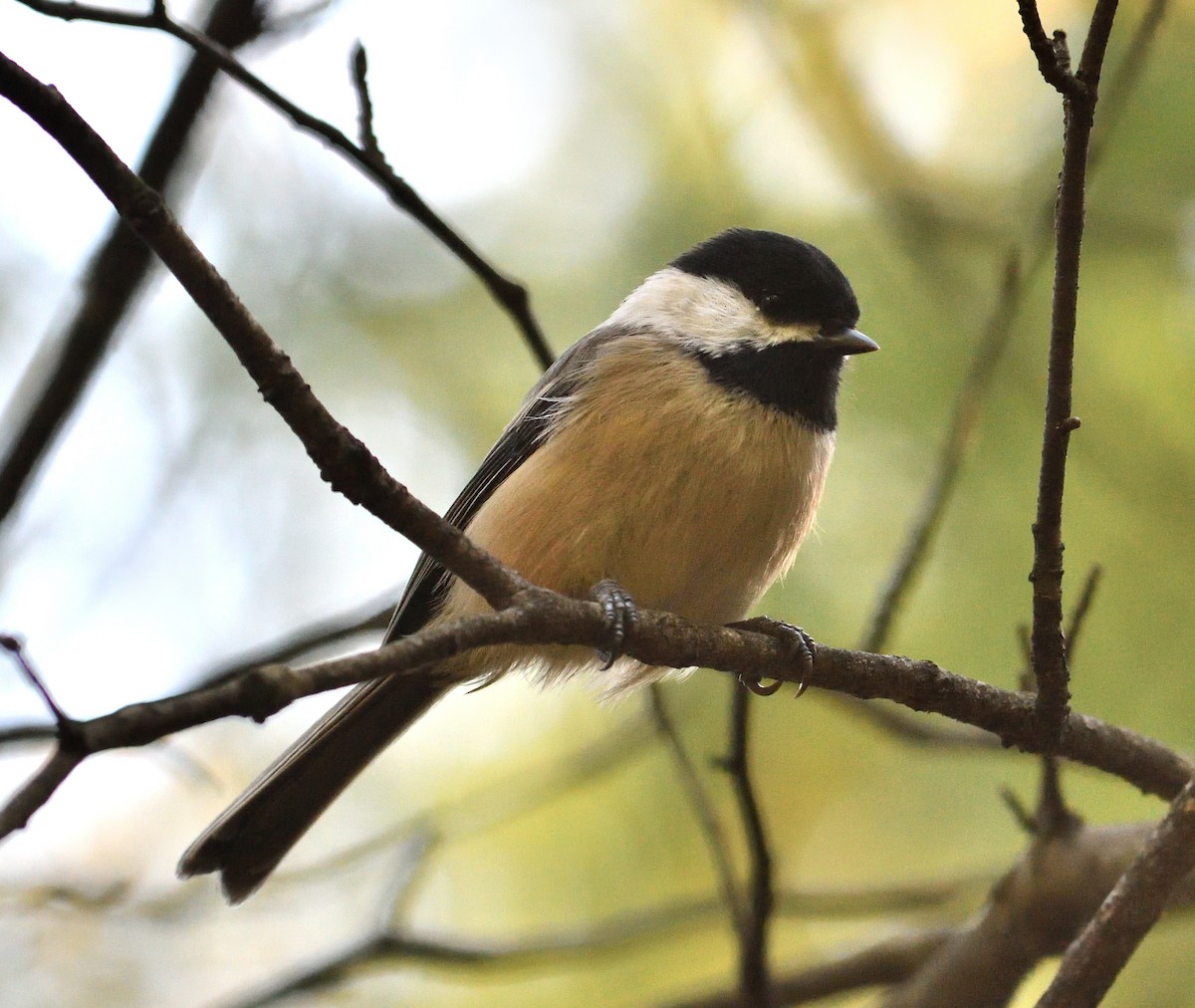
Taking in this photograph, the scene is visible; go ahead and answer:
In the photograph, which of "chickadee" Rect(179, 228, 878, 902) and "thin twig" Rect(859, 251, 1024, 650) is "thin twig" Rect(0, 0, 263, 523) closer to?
"chickadee" Rect(179, 228, 878, 902)

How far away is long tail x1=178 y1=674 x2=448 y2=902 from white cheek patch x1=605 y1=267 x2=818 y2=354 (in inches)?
44.8

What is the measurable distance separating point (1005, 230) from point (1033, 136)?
69cm

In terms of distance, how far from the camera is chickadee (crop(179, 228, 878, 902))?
117 inches

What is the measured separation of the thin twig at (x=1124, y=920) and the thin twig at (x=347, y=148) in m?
1.79

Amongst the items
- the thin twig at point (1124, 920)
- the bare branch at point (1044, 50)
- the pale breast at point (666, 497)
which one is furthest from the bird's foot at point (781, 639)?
the bare branch at point (1044, 50)

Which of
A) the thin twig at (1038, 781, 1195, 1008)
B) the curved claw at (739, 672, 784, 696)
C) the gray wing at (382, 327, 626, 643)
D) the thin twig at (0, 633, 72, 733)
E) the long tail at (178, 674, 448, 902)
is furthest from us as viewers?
the gray wing at (382, 327, 626, 643)

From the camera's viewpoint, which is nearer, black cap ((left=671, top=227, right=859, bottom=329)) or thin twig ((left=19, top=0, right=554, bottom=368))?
thin twig ((left=19, top=0, right=554, bottom=368))

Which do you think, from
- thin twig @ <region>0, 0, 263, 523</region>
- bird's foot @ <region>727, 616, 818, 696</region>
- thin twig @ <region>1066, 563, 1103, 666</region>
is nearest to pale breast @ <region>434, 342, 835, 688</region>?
bird's foot @ <region>727, 616, 818, 696</region>

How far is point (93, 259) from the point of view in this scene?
3.01 m

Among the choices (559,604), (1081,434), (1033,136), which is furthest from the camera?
(1033,136)

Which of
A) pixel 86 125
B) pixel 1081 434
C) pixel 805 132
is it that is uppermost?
pixel 805 132

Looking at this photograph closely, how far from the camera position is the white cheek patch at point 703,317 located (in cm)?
330

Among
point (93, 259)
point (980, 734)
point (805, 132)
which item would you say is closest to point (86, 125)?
point (93, 259)

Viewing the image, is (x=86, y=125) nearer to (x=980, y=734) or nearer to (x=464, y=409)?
(x=980, y=734)
